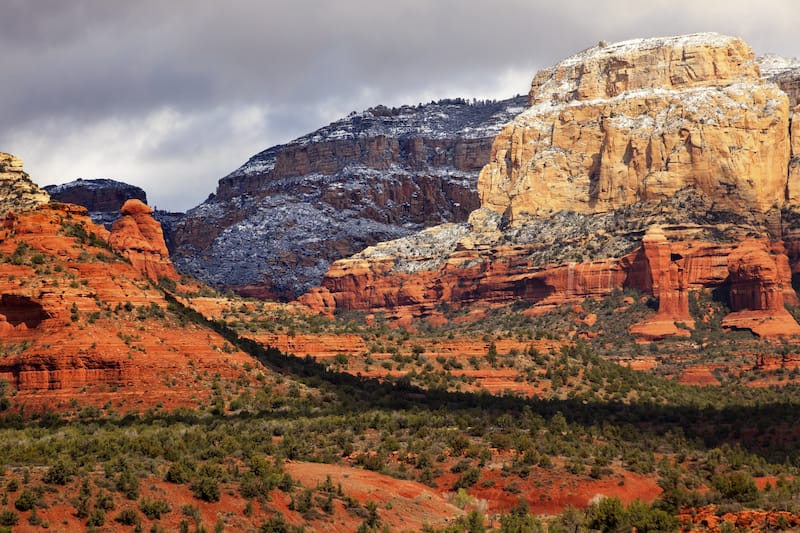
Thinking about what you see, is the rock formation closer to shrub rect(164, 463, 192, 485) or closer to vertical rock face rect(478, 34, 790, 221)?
vertical rock face rect(478, 34, 790, 221)

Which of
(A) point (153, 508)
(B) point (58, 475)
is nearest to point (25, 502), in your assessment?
(B) point (58, 475)

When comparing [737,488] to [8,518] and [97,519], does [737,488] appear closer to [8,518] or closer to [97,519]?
[97,519]

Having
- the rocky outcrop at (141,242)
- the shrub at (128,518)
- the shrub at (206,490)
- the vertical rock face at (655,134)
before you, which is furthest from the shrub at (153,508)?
the vertical rock face at (655,134)

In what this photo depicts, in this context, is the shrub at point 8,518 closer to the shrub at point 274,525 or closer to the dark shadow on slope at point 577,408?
the shrub at point 274,525

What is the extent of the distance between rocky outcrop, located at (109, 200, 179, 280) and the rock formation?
50210 millimetres

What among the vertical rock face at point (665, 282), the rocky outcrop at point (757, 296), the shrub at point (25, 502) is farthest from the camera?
the vertical rock face at point (665, 282)

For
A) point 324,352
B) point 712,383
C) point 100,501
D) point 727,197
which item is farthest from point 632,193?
point 100,501

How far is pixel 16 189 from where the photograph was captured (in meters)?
98.5

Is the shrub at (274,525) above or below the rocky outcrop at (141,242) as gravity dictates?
below

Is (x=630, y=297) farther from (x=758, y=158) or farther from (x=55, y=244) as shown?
(x=55, y=244)

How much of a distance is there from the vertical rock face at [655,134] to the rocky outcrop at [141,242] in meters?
61.3

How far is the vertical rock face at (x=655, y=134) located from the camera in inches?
6654

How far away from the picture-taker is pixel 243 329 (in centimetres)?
12019

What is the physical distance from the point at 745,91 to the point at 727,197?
15.0 metres
